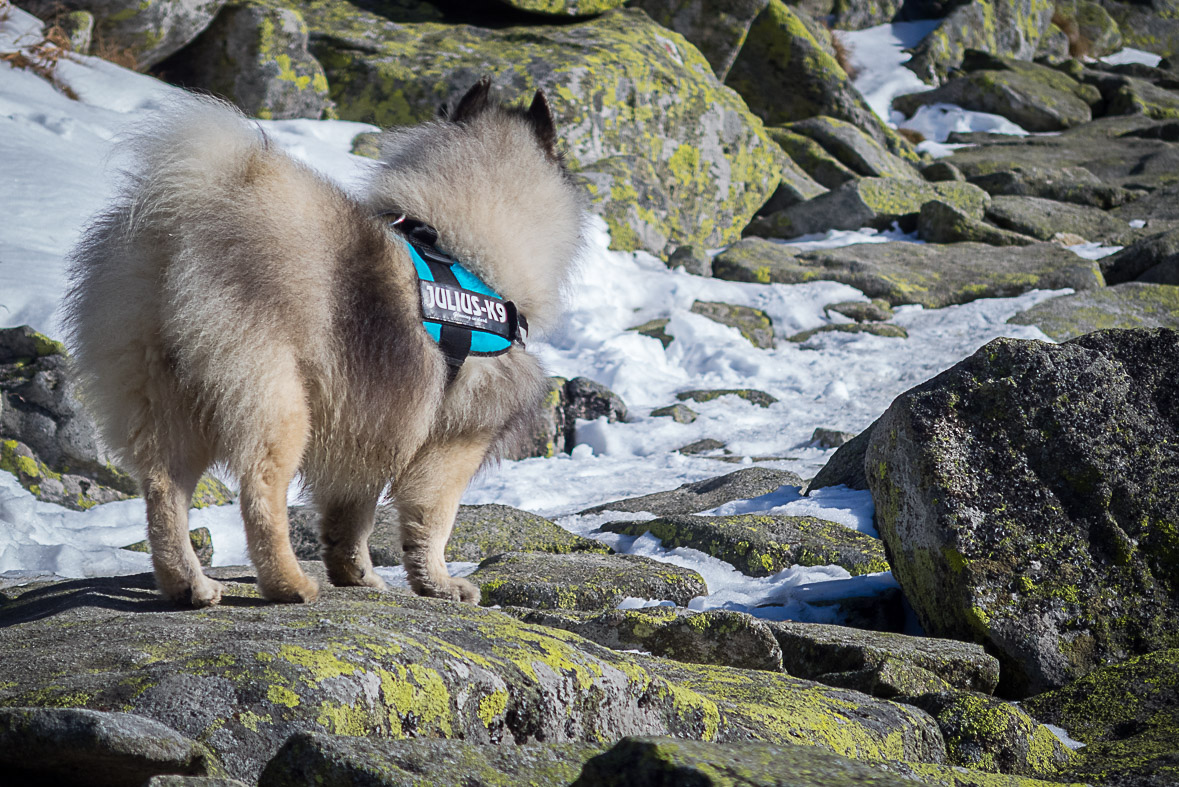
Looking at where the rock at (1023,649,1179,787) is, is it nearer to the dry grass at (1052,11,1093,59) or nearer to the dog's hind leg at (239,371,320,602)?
the dog's hind leg at (239,371,320,602)

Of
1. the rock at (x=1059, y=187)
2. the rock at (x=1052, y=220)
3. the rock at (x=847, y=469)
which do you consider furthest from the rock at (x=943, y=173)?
the rock at (x=847, y=469)

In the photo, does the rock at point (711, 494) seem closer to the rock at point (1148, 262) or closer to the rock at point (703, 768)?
the rock at point (703, 768)

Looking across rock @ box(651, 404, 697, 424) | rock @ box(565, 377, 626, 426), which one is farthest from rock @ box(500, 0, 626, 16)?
rock @ box(651, 404, 697, 424)

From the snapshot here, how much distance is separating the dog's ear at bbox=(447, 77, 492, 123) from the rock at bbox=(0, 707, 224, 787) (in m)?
2.95

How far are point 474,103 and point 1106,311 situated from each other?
796 centimetres

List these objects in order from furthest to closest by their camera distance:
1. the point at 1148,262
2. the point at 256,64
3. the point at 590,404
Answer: the point at 1148,262 < the point at 256,64 < the point at 590,404

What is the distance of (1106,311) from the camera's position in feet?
31.2

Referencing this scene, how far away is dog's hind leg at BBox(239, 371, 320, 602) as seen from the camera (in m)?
2.93

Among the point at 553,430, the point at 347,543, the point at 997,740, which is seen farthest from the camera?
the point at 553,430

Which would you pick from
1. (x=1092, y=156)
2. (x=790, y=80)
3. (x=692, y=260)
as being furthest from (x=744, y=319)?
(x=1092, y=156)

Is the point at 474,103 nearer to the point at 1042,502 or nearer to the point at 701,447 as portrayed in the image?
the point at 1042,502

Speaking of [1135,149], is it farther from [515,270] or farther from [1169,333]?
[515,270]

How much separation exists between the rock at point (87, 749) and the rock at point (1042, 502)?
280cm

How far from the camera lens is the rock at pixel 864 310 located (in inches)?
405
